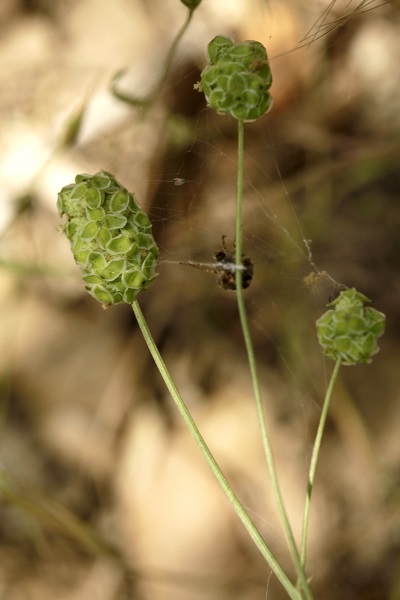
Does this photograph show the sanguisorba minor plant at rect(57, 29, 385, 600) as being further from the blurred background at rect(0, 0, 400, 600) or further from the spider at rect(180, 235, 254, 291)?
the blurred background at rect(0, 0, 400, 600)

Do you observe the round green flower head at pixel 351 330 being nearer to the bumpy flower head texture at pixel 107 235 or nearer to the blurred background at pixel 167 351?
the bumpy flower head texture at pixel 107 235

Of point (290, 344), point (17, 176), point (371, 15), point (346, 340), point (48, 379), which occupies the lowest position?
point (346, 340)

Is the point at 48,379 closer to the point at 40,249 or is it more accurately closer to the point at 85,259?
the point at 40,249

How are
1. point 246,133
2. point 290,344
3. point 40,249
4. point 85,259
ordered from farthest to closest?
point 40,249, point 290,344, point 246,133, point 85,259

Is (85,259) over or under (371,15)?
under

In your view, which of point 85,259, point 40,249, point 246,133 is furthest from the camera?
point 40,249

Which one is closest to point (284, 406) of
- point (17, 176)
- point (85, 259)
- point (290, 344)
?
point (290, 344)

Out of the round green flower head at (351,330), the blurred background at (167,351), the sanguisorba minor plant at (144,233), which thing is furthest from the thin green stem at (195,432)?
the blurred background at (167,351)

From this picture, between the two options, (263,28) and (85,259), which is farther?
(263,28)
